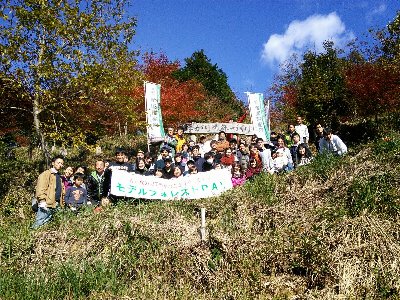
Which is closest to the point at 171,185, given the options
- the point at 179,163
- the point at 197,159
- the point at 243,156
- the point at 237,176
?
the point at 179,163

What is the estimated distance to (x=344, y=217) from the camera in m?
6.80

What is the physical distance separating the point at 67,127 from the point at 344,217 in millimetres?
8326

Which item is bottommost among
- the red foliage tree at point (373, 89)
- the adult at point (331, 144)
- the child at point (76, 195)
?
the child at point (76, 195)

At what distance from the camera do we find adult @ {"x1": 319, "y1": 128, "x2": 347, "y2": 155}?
9.70 meters

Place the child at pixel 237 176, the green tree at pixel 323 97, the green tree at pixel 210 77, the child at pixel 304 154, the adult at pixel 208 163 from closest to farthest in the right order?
the child at pixel 237 176, the child at pixel 304 154, the adult at pixel 208 163, the green tree at pixel 323 97, the green tree at pixel 210 77

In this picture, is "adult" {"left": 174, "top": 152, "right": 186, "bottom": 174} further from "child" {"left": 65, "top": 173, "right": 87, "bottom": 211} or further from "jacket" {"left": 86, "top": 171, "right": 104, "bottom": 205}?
"child" {"left": 65, "top": 173, "right": 87, "bottom": 211}

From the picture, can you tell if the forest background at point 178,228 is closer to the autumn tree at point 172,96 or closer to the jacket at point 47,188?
the jacket at point 47,188

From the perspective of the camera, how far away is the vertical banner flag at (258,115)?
1442cm

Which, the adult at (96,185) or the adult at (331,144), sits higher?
the adult at (331,144)

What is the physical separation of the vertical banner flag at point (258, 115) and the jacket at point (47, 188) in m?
7.99

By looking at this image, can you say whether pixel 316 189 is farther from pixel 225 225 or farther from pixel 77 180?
pixel 77 180

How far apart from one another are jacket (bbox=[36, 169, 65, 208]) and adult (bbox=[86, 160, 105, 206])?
1.06 m

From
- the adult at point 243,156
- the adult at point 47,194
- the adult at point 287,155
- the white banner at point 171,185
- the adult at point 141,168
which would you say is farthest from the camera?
the adult at point 243,156

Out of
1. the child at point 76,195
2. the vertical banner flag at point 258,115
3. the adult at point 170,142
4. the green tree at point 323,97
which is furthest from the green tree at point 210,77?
the child at point 76,195
